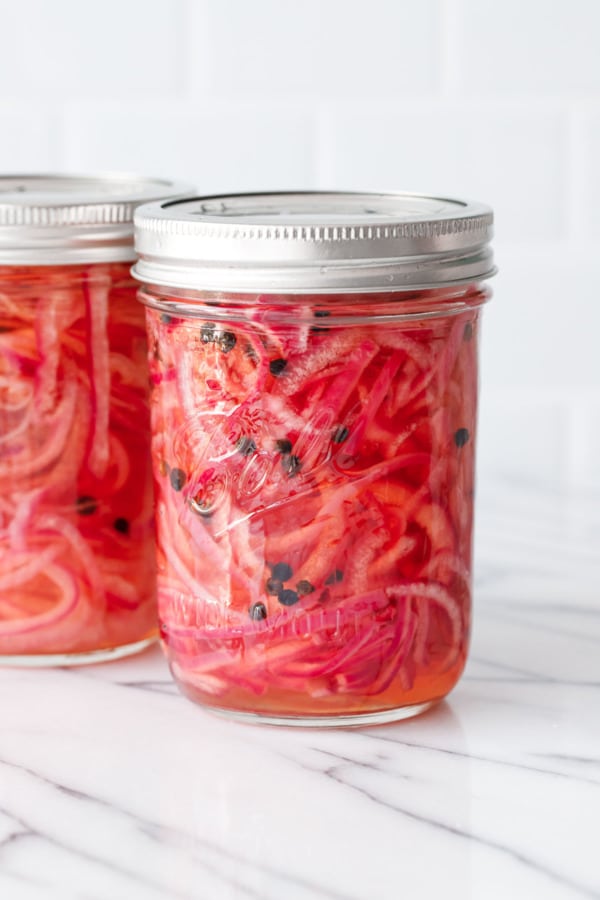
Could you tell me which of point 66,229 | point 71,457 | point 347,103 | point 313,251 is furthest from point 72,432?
point 347,103

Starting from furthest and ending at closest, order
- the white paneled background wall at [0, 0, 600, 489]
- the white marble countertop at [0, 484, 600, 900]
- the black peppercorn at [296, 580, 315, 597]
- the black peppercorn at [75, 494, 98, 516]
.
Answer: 1. the white paneled background wall at [0, 0, 600, 489]
2. the black peppercorn at [75, 494, 98, 516]
3. the black peppercorn at [296, 580, 315, 597]
4. the white marble countertop at [0, 484, 600, 900]

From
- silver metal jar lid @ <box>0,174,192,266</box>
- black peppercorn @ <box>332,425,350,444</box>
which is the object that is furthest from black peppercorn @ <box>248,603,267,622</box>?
silver metal jar lid @ <box>0,174,192,266</box>

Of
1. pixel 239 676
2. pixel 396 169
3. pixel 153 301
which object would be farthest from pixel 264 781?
pixel 396 169

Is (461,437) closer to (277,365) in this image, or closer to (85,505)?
(277,365)

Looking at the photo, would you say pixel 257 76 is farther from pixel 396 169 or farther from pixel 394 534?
pixel 394 534

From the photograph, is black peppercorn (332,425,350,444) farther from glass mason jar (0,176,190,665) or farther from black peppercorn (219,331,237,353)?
glass mason jar (0,176,190,665)

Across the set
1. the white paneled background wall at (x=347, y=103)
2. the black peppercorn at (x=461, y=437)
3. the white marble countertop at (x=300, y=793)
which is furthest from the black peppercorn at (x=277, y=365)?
the white paneled background wall at (x=347, y=103)

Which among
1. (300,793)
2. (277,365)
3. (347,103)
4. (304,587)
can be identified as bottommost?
(300,793)
